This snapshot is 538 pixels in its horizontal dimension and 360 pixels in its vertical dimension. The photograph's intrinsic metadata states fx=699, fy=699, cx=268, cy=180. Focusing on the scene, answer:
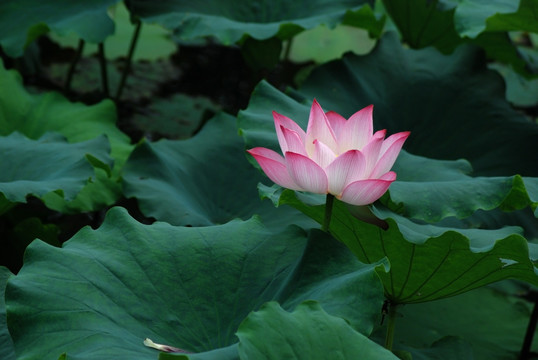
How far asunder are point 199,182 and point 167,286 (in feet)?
2.48

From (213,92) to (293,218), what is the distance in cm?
204

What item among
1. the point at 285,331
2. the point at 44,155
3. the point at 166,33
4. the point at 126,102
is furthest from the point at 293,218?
the point at 166,33

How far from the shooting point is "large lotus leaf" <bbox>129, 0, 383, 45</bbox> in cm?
220

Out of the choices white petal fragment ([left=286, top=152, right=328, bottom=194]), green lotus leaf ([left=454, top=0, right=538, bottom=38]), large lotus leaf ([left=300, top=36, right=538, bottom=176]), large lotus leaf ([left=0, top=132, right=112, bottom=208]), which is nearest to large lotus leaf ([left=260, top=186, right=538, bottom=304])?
white petal fragment ([left=286, top=152, right=328, bottom=194])

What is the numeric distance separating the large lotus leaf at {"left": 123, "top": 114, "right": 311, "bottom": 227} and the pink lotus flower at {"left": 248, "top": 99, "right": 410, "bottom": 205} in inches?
19.4

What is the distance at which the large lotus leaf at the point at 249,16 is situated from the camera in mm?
2199

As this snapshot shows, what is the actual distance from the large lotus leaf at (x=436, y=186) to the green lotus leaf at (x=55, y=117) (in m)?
0.60

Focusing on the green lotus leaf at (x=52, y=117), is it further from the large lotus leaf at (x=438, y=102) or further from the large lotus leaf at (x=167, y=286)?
the large lotus leaf at (x=167, y=286)

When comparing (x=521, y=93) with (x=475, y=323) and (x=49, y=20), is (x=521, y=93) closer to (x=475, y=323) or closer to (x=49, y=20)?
(x=475, y=323)

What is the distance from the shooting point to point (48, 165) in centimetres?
172

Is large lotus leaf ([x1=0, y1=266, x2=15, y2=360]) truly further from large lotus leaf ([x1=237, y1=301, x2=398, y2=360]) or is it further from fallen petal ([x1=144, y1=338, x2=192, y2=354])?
large lotus leaf ([x1=237, y1=301, x2=398, y2=360])

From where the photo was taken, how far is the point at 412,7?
2.47 m

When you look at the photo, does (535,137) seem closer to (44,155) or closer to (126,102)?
(44,155)

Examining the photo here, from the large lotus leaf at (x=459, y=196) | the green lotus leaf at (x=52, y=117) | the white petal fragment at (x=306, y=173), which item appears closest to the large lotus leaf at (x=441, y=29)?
the large lotus leaf at (x=459, y=196)
